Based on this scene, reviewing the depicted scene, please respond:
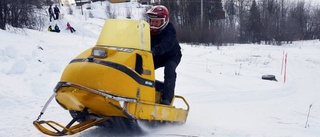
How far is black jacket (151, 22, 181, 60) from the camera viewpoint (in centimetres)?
523

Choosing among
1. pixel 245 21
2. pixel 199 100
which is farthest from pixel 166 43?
pixel 245 21

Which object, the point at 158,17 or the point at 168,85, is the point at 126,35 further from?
the point at 168,85

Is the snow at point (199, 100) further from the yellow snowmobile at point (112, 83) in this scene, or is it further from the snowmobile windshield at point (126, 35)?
the snowmobile windshield at point (126, 35)

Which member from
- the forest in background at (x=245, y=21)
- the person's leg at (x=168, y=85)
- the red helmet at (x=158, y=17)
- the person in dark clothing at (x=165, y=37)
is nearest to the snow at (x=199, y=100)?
the person's leg at (x=168, y=85)

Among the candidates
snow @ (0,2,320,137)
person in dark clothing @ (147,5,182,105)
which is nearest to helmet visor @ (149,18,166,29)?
person in dark clothing @ (147,5,182,105)

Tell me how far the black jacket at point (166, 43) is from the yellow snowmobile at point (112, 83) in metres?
0.48

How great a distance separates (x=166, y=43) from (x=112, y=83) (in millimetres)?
1518

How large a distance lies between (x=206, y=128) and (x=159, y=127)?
762 mm

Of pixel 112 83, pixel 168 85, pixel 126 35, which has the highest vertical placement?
pixel 126 35

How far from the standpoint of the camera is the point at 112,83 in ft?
13.6

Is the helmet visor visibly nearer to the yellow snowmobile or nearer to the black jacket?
the black jacket

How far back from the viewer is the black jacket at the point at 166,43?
523cm

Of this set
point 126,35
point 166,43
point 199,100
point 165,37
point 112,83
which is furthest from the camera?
point 199,100

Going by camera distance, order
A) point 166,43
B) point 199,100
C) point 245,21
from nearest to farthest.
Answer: point 166,43, point 199,100, point 245,21
